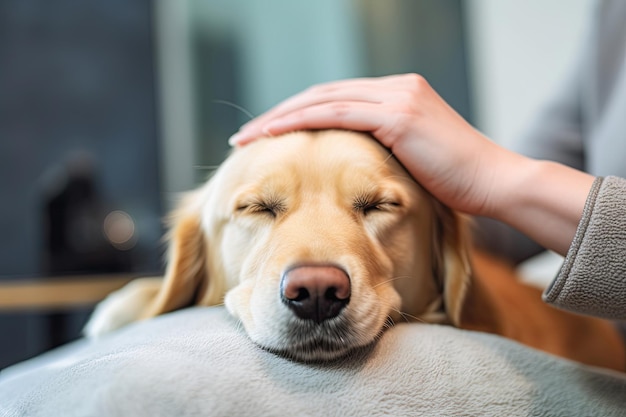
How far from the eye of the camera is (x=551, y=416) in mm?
865

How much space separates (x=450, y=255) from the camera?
137cm

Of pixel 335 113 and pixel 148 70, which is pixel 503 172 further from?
→ pixel 148 70

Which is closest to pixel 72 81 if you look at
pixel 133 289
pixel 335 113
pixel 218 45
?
pixel 218 45

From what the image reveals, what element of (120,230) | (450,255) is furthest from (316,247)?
(120,230)

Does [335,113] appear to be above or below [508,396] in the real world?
above

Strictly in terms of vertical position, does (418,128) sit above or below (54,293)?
above

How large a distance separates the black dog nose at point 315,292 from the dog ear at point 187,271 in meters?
0.49

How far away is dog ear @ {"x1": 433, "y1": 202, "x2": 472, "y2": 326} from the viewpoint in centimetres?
132

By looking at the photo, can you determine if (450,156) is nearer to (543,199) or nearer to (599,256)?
(543,199)

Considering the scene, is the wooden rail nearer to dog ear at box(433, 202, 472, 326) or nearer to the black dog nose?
dog ear at box(433, 202, 472, 326)

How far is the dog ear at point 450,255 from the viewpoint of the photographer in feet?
4.34

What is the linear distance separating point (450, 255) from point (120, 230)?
2903 mm

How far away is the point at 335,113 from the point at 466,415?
62 centimetres

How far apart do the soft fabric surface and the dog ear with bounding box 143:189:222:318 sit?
356 millimetres
